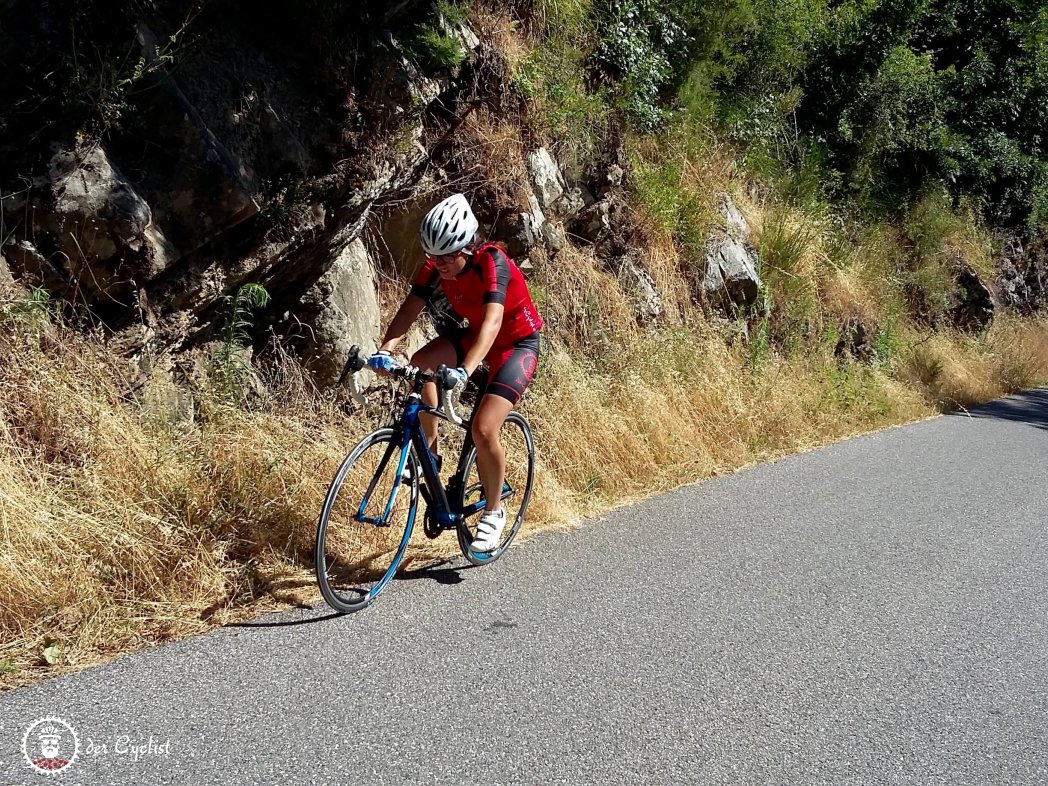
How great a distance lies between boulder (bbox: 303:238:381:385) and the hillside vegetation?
0.69ft

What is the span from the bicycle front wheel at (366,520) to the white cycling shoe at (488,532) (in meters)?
0.46

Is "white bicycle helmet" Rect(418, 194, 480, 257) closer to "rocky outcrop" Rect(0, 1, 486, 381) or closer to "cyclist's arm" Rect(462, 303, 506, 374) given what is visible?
"cyclist's arm" Rect(462, 303, 506, 374)

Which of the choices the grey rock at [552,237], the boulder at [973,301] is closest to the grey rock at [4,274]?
the grey rock at [552,237]

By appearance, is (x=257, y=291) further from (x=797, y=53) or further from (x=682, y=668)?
(x=797, y=53)

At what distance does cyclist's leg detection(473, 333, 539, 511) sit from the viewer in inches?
182

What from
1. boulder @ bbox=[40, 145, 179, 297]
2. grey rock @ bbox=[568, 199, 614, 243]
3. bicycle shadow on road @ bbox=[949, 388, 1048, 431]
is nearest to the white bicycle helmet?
boulder @ bbox=[40, 145, 179, 297]

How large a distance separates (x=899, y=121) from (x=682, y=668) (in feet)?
47.7

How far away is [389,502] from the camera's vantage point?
4.20 m

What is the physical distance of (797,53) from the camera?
1317cm

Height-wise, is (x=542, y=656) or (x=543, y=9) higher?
(x=543, y=9)

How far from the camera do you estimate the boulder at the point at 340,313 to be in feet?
19.9

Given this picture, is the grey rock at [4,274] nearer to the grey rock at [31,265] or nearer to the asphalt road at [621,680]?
the grey rock at [31,265]

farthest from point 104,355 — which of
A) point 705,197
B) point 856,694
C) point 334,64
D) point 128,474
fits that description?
point 705,197

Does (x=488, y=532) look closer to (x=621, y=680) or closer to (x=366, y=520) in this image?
(x=366, y=520)
